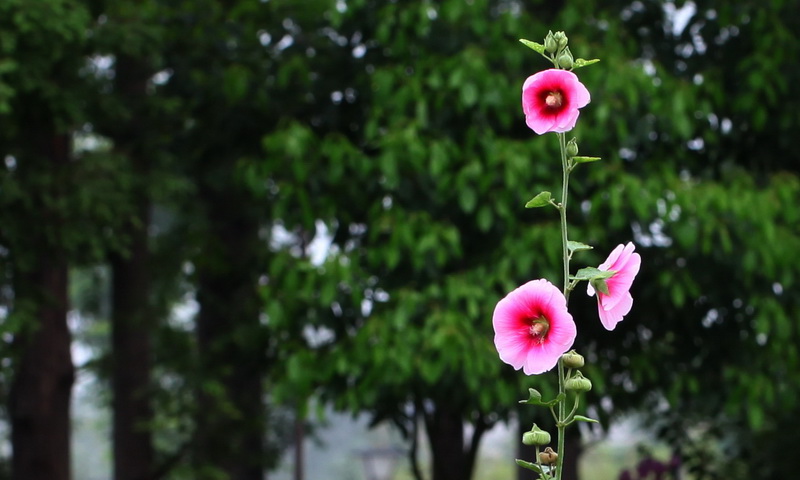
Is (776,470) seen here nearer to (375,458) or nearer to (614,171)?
(614,171)

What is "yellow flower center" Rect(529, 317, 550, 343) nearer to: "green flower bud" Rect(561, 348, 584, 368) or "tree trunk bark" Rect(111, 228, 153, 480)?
"green flower bud" Rect(561, 348, 584, 368)

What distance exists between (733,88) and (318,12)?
293 cm

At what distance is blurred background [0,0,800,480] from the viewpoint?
681 centimetres

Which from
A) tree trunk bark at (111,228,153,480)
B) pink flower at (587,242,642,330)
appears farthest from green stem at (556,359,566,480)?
tree trunk bark at (111,228,153,480)

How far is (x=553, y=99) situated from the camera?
252 centimetres

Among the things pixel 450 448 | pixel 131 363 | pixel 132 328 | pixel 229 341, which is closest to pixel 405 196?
pixel 450 448

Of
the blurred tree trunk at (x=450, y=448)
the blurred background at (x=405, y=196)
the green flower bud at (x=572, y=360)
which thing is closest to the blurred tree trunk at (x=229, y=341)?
the blurred background at (x=405, y=196)

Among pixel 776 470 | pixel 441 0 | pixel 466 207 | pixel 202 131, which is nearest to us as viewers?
pixel 466 207

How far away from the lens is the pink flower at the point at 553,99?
2.48 m

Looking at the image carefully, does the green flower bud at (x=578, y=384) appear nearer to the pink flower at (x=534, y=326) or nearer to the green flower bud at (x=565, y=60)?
the pink flower at (x=534, y=326)

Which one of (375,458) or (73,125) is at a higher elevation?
(73,125)

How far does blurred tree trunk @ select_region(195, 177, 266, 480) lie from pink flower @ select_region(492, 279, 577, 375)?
5950mm

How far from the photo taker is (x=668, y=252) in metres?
7.28

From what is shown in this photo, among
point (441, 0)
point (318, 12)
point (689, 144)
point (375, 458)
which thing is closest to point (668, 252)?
point (689, 144)
